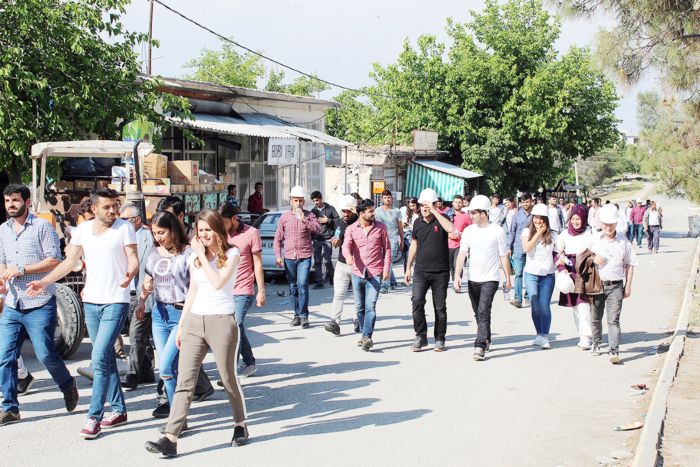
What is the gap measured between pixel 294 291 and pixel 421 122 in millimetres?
29421

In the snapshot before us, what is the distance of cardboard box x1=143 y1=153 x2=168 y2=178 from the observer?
12.6 m

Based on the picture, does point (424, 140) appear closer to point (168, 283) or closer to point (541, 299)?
point (541, 299)

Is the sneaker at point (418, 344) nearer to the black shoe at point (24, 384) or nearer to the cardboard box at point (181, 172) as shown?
the black shoe at point (24, 384)

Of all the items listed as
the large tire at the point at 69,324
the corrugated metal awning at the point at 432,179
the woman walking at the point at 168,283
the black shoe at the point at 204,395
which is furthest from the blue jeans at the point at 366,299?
the corrugated metal awning at the point at 432,179

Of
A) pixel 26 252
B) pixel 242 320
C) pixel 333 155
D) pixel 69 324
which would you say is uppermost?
pixel 333 155

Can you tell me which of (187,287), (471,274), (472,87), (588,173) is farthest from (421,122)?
(588,173)

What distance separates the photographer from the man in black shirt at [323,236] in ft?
52.4

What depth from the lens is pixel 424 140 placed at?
38.2 m

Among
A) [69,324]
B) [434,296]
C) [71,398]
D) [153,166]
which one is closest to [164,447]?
[71,398]

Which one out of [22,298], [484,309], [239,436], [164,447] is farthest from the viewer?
[484,309]

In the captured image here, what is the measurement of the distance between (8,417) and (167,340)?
4.66 ft

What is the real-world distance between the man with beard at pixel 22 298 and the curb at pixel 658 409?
4.48 meters

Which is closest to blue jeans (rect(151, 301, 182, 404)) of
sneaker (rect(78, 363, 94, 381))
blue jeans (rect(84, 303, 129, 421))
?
blue jeans (rect(84, 303, 129, 421))

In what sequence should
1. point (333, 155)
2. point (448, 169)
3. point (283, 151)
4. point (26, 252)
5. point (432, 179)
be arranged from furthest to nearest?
1. point (432, 179)
2. point (448, 169)
3. point (333, 155)
4. point (283, 151)
5. point (26, 252)
